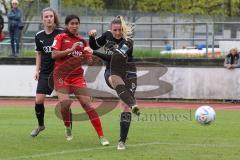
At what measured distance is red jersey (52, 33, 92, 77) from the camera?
11508 millimetres

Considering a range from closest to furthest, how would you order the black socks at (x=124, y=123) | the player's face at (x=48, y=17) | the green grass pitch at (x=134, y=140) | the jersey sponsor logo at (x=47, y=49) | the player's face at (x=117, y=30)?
1. the green grass pitch at (x=134, y=140)
2. the black socks at (x=124, y=123)
3. the player's face at (x=117, y=30)
4. the player's face at (x=48, y=17)
5. the jersey sponsor logo at (x=47, y=49)

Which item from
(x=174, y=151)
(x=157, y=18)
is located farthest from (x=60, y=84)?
(x=157, y=18)

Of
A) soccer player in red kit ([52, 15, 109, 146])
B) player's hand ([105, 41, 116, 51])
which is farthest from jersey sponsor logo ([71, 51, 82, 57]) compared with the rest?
player's hand ([105, 41, 116, 51])

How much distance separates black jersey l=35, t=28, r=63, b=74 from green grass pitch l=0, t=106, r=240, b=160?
1.26m

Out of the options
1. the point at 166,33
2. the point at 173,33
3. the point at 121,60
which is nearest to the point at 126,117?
the point at 121,60

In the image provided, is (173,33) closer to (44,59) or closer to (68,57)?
(44,59)

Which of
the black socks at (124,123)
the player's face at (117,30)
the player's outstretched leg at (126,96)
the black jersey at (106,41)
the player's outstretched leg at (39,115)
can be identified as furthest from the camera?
the player's outstretched leg at (39,115)

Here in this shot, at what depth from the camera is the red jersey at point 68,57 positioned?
11508 mm

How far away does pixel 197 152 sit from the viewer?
10617mm

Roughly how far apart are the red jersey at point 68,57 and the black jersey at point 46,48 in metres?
0.53

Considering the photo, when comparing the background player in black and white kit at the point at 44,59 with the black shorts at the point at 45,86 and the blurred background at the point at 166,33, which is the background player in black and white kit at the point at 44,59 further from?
the blurred background at the point at 166,33

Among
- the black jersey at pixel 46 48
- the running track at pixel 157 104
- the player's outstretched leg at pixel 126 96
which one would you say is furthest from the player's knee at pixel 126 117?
the running track at pixel 157 104

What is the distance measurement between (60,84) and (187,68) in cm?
1214

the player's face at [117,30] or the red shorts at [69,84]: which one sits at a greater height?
the player's face at [117,30]
